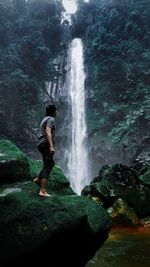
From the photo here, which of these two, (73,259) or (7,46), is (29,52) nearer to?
(7,46)

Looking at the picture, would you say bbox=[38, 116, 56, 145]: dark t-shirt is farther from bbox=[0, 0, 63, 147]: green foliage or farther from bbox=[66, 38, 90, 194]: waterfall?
bbox=[0, 0, 63, 147]: green foliage

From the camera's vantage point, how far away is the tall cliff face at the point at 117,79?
32.2 m

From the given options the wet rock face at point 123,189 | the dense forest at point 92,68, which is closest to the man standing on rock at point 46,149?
the wet rock face at point 123,189

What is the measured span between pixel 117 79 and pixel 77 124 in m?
6.78

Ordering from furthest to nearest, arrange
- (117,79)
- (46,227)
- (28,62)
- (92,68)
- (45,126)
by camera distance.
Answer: (92,68)
(28,62)
(117,79)
(45,126)
(46,227)

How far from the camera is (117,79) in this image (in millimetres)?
35750

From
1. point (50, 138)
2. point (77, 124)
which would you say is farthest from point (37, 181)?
point (77, 124)

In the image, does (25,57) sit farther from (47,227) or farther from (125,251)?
(47,227)

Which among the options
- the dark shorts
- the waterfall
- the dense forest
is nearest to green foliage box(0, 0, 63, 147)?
the dense forest

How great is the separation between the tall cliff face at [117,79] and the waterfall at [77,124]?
76cm

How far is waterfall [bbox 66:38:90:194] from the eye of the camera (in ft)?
107

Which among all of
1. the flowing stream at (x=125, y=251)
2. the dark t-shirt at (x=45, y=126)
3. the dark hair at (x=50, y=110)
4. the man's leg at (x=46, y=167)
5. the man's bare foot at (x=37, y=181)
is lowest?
the flowing stream at (x=125, y=251)

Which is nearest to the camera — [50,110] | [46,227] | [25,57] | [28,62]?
[46,227]

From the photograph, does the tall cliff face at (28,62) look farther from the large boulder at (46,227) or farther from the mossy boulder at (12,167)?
the large boulder at (46,227)
